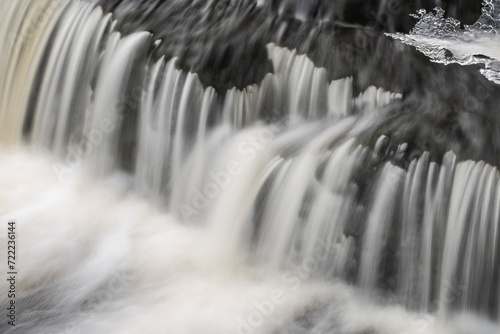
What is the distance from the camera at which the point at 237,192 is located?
4516mm

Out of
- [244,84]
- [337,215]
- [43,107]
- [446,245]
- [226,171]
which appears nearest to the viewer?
[446,245]

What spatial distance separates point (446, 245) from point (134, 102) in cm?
254

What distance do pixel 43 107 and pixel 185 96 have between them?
4.09 ft

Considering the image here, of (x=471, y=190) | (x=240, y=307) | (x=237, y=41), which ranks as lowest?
(x=240, y=307)

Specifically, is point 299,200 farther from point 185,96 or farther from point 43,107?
point 43,107

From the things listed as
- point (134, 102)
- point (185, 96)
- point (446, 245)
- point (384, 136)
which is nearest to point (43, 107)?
point (134, 102)

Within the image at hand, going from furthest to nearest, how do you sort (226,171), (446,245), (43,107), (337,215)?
(43,107)
(226,171)
(337,215)
(446,245)

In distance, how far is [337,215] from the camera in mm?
4160

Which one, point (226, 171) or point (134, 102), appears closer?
point (226, 171)

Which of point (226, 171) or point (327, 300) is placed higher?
point (226, 171)

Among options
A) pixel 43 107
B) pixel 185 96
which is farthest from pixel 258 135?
pixel 43 107

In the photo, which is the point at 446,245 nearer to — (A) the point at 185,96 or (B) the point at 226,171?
(B) the point at 226,171

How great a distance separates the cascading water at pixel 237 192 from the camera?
3.94 m

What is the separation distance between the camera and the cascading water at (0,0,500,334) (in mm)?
3943
